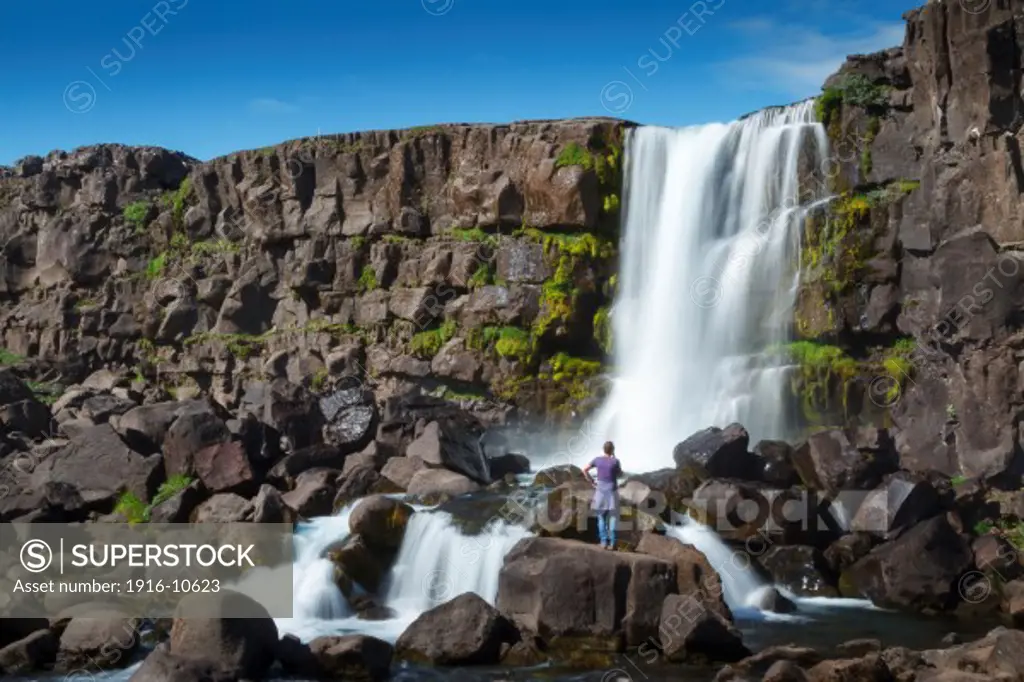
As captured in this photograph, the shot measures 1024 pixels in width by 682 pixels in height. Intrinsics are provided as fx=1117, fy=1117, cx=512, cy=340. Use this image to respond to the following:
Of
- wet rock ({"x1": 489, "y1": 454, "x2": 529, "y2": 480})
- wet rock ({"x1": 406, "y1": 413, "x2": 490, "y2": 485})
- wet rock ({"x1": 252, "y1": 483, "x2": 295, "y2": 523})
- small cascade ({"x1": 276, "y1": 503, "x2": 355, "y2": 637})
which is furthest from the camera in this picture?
wet rock ({"x1": 489, "y1": 454, "x2": 529, "y2": 480})

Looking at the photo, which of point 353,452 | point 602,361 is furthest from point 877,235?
point 353,452

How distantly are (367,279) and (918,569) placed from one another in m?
23.1

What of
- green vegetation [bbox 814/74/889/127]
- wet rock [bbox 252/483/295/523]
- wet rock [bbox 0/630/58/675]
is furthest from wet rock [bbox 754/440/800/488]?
wet rock [bbox 0/630/58/675]

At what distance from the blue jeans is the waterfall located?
8.66m

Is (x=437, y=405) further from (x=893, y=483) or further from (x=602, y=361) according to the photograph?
(x=893, y=483)

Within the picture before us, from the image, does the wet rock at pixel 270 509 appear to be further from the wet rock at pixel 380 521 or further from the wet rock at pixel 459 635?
the wet rock at pixel 459 635

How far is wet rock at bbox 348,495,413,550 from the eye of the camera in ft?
68.5

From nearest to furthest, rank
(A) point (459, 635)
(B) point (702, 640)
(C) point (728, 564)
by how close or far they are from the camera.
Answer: (B) point (702, 640) < (A) point (459, 635) < (C) point (728, 564)

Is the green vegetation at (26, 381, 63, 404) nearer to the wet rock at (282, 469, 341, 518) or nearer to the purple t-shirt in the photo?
the wet rock at (282, 469, 341, 518)

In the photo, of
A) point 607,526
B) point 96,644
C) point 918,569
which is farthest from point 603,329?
point 96,644

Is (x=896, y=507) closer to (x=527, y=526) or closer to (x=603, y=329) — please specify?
(x=527, y=526)

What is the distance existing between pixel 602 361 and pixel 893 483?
1319 cm

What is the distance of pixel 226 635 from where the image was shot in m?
15.7

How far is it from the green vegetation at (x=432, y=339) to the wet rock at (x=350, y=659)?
19392 millimetres
